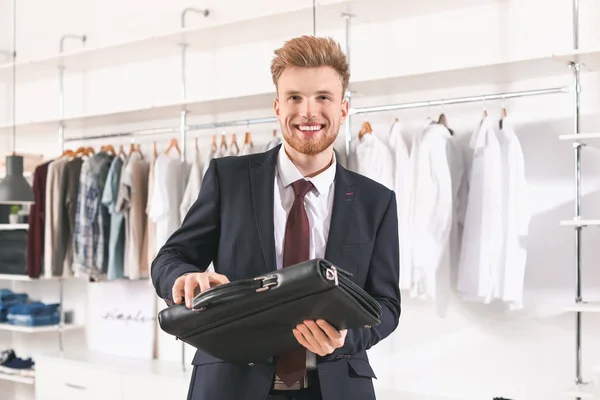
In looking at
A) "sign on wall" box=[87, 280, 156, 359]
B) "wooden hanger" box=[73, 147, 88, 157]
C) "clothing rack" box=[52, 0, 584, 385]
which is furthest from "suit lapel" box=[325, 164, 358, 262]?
"wooden hanger" box=[73, 147, 88, 157]

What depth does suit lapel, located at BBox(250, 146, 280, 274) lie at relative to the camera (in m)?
1.59

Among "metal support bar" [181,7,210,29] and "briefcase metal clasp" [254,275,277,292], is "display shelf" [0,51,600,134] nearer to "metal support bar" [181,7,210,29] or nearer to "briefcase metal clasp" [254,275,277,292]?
"metal support bar" [181,7,210,29]

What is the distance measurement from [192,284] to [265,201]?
301 mm

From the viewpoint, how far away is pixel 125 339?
5.32 metres

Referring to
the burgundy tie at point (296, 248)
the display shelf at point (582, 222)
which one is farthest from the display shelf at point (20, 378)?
the burgundy tie at point (296, 248)

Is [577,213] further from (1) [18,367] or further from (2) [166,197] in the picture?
(1) [18,367]

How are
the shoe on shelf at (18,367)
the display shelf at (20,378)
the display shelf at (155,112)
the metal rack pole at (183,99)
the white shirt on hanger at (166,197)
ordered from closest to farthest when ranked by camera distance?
the display shelf at (155,112)
the white shirt on hanger at (166,197)
the metal rack pole at (183,99)
the display shelf at (20,378)
the shoe on shelf at (18,367)

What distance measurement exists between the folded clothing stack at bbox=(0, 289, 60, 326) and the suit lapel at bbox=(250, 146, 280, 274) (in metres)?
4.26

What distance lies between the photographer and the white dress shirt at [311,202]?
5.36 feet

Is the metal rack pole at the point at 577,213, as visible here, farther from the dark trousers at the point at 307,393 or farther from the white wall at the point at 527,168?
the dark trousers at the point at 307,393

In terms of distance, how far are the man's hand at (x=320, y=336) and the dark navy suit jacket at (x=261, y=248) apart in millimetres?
113

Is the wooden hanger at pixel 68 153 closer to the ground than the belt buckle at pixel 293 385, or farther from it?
farther from it

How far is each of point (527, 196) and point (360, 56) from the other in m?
1.33

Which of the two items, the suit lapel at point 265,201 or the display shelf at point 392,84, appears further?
the display shelf at point 392,84
